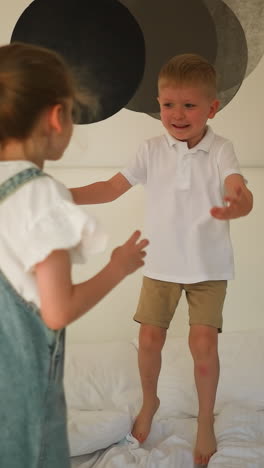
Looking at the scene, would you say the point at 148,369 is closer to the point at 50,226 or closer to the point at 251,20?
the point at 50,226

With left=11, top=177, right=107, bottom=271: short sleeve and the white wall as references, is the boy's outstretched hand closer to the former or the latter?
left=11, top=177, right=107, bottom=271: short sleeve

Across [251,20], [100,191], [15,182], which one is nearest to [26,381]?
[15,182]

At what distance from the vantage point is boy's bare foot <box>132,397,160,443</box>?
158cm

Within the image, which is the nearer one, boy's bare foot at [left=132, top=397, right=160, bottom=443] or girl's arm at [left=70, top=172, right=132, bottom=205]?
girl's arm at [left=70, top=172, right=132, bottom=205]

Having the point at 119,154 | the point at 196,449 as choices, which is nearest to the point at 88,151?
the point at 119,154

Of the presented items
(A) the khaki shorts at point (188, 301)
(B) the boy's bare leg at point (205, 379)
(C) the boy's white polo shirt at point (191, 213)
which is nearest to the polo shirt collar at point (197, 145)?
(C) the boy's white polo shirt at point (191, 213)

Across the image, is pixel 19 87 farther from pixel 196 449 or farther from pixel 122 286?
pixel 122 286

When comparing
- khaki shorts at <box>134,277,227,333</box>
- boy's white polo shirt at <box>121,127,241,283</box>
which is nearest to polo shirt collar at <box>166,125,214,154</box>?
boy's white polo shirt at <box>121,127,241,283</box>

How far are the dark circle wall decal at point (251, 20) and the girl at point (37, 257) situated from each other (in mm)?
1186

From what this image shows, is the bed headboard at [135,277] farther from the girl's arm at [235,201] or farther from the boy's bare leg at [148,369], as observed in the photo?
the girl's arm at [235,201]

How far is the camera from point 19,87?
90 centimetres

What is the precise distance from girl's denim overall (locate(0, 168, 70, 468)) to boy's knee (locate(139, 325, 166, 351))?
56 centimetres

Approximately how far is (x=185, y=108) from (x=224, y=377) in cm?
89

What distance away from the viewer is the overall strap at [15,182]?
879 millimetres
